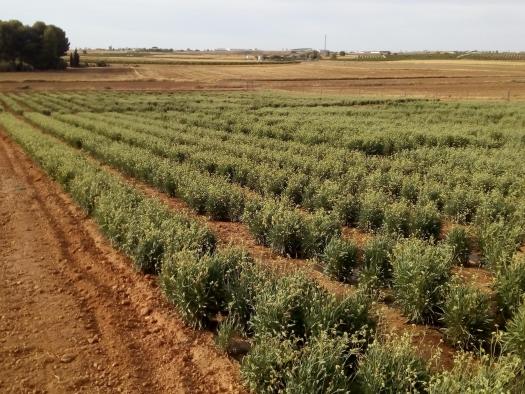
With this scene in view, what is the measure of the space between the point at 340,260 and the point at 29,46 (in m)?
111

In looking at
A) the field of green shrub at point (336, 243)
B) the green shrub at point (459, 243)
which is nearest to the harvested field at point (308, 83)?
the field of green shrub at point (336, 243)

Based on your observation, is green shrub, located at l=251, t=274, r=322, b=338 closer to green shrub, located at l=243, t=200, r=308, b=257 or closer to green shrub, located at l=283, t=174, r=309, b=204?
green shrub, located at l=243, t=200, r=308, b=257

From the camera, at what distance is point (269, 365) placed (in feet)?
16.7

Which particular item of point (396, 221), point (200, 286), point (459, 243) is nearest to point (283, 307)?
point (200, 286)

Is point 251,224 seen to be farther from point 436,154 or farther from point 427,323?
point 436,154

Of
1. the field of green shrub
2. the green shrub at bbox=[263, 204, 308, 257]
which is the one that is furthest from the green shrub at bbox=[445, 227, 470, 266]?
the green shrub at bbox=[263, 204, 308, 257]

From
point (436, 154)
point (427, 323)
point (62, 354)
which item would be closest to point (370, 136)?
point (436, 154)

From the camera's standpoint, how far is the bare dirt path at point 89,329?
5891 millimetres

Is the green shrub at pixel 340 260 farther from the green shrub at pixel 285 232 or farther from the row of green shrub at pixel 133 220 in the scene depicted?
the row of green shrub at pixel 133 220

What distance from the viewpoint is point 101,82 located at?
79938 mm

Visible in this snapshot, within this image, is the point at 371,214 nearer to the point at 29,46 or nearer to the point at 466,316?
the point at 466,316

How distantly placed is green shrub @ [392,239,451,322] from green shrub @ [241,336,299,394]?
2.47 metres

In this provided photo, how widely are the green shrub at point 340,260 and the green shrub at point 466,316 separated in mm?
2262

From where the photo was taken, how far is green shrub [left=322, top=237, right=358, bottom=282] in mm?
8508
